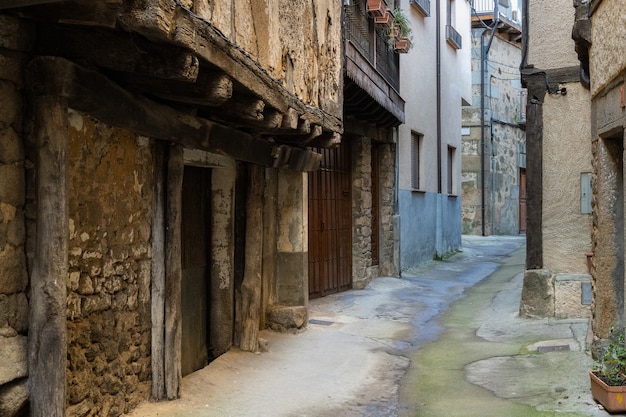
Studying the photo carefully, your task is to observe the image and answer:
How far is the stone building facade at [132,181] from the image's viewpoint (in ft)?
11.5

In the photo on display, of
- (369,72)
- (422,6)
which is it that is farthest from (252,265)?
(422,6)

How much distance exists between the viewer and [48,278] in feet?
11.8

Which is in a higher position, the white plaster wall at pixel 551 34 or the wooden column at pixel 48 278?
the white plaster wall at pixel 551 34

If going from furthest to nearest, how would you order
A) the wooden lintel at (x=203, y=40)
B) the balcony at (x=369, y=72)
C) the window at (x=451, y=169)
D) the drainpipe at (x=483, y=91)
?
the drainpipe at (x=483, y=91) < the window at (x=451, y=169) < the balcony at (x=369, y=72) < the wooden lintel at (x=203, y=40)

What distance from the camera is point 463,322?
30.9 ft

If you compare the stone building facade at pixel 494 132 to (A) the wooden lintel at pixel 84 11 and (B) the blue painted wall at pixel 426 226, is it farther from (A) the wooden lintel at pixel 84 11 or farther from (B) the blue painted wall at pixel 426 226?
(A) the wooden lintel at pixel 84 11

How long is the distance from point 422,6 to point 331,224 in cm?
663

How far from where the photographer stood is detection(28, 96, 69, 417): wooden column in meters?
3.56

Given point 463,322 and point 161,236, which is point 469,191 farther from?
point 161,236

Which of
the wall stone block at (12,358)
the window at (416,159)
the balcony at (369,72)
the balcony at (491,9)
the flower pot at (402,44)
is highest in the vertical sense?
the balcony at (491,9)

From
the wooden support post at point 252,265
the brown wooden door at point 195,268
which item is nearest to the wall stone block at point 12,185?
the brown wooden door at point 195,268

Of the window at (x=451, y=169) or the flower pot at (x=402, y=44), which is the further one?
the window at (x=451, y=169)

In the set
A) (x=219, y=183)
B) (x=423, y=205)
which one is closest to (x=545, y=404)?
(x=219, y=183)

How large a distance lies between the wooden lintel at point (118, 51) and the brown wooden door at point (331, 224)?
7145 millimetres
